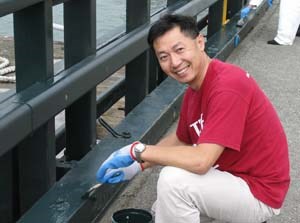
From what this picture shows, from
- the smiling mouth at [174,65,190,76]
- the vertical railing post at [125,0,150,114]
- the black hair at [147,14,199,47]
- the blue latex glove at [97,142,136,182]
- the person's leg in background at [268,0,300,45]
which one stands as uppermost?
the black hair at [147,14,199,47]

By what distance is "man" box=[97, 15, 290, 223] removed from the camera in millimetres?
2680

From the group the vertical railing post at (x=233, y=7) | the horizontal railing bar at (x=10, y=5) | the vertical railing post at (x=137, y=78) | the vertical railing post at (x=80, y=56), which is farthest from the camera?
the vertical railing post at (x=233, y=7)

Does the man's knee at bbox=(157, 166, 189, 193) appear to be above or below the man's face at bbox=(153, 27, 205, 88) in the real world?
below

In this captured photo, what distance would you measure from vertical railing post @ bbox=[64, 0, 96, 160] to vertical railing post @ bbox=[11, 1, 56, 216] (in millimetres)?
477

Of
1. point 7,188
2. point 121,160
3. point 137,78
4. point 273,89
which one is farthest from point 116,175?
point 273,89

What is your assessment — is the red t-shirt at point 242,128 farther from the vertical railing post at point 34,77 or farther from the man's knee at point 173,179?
the vertical railing post at point 34,77

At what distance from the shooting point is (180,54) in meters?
2.73

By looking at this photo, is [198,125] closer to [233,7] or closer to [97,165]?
[97,165]

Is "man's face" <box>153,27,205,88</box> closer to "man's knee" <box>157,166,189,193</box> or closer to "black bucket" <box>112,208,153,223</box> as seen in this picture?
"man's knee" <box>157,166,189,193</box>

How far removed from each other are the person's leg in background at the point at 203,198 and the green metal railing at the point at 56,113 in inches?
20.9

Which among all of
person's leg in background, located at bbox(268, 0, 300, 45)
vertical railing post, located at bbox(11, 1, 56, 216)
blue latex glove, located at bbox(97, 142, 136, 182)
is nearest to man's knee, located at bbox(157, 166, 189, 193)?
blue latex glove, located at bbox(97, 142, 136, 182)

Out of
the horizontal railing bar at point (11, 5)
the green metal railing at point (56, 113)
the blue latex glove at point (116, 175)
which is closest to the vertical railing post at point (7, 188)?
the green metal railing at point (56, 113)

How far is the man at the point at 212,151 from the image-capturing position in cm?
268

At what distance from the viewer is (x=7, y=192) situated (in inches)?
134
